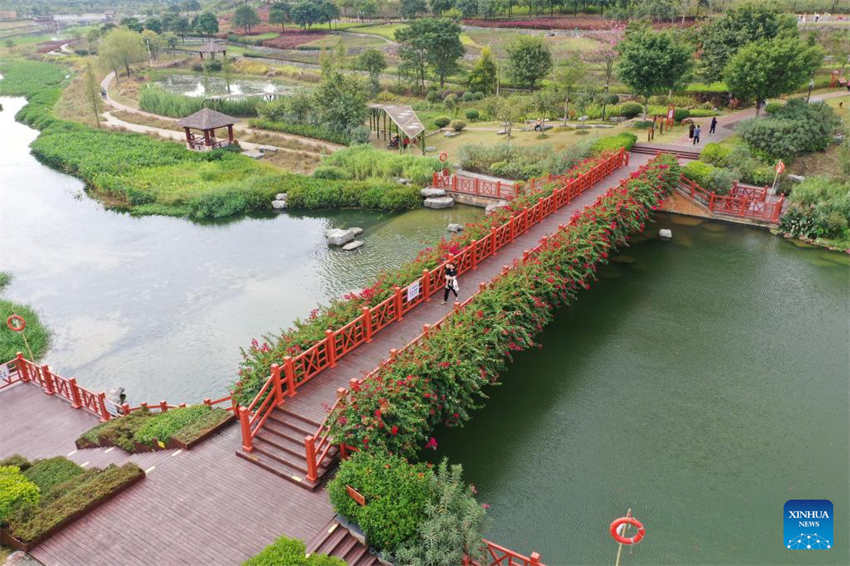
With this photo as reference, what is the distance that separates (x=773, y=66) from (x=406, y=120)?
2177cm

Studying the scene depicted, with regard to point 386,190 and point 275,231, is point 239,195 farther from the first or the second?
point 386,190

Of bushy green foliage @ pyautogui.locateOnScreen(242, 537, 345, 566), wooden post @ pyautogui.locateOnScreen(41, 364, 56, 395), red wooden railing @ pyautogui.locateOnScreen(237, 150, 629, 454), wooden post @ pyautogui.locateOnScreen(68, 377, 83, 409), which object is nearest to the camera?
bushy green foliage @ pyautogui.locateOnScreen(242, 537, 345, 566)

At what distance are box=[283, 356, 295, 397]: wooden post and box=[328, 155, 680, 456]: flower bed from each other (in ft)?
6.16

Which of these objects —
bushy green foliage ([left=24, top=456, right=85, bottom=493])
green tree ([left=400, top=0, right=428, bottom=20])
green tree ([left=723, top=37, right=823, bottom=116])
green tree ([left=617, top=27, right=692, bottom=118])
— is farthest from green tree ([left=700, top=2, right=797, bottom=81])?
green tree ([left=400, top=0, right=428, bottom=20])

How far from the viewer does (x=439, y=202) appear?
33.9 metres

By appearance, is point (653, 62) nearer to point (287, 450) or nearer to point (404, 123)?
point (404, 123)

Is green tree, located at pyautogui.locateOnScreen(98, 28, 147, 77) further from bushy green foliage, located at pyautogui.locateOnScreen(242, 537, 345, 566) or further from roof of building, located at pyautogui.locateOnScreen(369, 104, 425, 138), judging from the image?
bushy green foliage, located at pyautogui.locateOnScreen(242, 537, 345, 566)

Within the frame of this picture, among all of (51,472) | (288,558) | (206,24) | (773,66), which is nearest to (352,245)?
(51,472)

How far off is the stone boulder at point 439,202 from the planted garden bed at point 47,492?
2316 centimetres

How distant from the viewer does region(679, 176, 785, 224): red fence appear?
3027cm

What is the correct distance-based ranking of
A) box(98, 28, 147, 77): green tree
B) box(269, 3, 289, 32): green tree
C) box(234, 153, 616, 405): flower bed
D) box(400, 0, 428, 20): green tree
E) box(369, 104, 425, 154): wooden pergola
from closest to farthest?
box(234, 153, 616, 405): flower bed
box(369, 104, 425, 154): wooden pergola
box(98, 28, 147, 77): green tree
box(400, 0, 428, 20): green tree
box(269, 3, 289, 32): green tree

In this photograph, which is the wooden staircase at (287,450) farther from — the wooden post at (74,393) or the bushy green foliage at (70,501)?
the wooden post at (74,393)

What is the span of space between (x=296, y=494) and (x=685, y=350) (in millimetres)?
13765

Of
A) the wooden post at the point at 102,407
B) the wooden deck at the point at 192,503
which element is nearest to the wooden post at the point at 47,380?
the wooden deck at the point at 192,503
